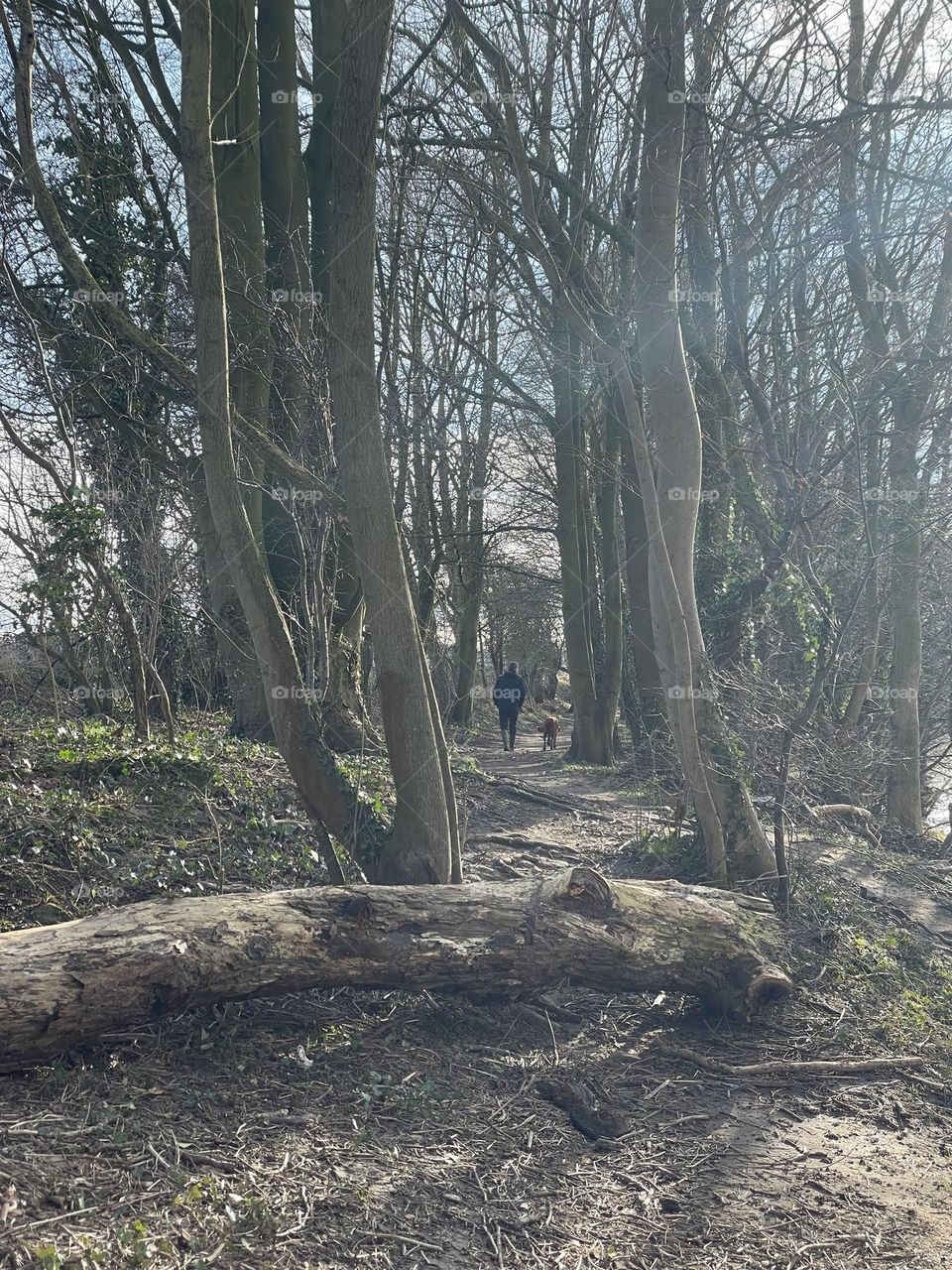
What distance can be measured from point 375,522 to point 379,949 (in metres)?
2.27

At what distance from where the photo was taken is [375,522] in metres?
5.39

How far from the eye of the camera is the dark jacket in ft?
61.4

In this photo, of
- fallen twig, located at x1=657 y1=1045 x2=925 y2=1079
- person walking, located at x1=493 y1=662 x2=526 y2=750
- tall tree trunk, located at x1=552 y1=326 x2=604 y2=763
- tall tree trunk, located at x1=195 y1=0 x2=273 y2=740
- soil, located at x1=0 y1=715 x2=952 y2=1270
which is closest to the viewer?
soil, located at x1=0 y1=715 x2=952 y2=1270

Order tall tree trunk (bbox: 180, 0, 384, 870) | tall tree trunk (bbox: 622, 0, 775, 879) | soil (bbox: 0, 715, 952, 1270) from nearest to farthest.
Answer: soil (bbox: 0, 715, 952, 1270)
tall tree trunk (bbox: 180, 0, 384, 870)
tall tree trunk (bbox: 622, 0, 775, 879)

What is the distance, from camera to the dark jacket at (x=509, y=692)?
61.4 ft

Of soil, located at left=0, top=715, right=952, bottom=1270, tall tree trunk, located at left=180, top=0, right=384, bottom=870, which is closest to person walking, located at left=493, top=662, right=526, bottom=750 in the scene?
soil, located at left=0, top=715, right=952, bottom=1270

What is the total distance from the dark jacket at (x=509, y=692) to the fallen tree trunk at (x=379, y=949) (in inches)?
498

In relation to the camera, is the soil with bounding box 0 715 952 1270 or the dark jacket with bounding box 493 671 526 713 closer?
the soil with bounding box 0 715 952 1270

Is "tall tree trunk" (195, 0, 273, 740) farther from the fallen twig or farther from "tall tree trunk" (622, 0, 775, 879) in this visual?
the fallen twig

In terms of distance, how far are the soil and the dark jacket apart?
40.4 ft

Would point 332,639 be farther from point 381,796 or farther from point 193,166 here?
point 193,166

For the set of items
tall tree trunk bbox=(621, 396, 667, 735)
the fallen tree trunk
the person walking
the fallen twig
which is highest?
tall tree trunk bbox=(621, 396, 667, 735)

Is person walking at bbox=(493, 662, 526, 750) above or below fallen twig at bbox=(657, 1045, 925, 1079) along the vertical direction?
above

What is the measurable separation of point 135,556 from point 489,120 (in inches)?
198
